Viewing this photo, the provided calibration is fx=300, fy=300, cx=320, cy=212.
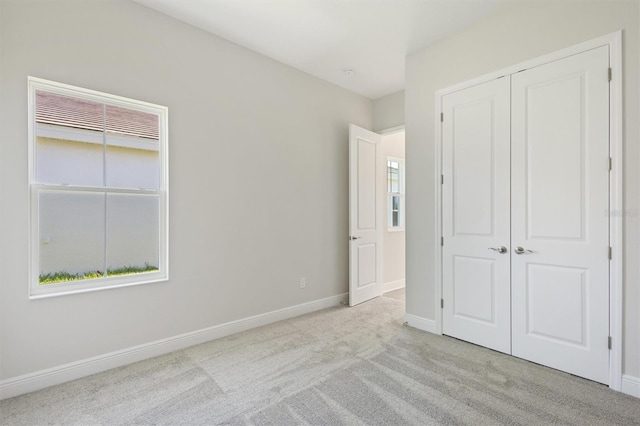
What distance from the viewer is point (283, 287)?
3.56 meters

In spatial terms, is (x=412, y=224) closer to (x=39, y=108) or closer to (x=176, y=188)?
(x=176, y=188)

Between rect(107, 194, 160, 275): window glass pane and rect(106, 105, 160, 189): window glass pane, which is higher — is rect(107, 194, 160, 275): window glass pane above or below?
below

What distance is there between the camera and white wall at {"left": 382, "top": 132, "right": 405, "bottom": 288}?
4.91 meters

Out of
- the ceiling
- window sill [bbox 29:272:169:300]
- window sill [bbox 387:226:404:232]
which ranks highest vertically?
the ceiling

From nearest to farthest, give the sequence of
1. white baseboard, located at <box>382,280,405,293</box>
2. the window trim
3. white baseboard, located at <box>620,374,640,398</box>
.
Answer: white baseboard, located at <box>620,374,640,398</box>
white baseboard, located at <box>382,280,405,293</box>
the window trim

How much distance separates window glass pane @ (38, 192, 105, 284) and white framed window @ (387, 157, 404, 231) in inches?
155

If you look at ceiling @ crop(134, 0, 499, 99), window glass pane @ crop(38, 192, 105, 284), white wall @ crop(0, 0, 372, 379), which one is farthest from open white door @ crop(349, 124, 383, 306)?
window glass pane @ crop(38, 192, 105, 284)

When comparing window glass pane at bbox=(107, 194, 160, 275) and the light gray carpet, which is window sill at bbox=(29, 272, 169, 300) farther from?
the light gray carpet

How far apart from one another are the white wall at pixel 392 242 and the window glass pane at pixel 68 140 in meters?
3.67

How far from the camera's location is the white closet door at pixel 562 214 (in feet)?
7.09

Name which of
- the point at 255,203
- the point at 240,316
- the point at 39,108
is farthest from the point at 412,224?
Result: the point at 39,108

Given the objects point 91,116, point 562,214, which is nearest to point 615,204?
point 562,214

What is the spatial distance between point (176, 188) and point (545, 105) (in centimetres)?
322

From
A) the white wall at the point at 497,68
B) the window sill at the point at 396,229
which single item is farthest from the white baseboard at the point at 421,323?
the window sill at the point at 396,229
